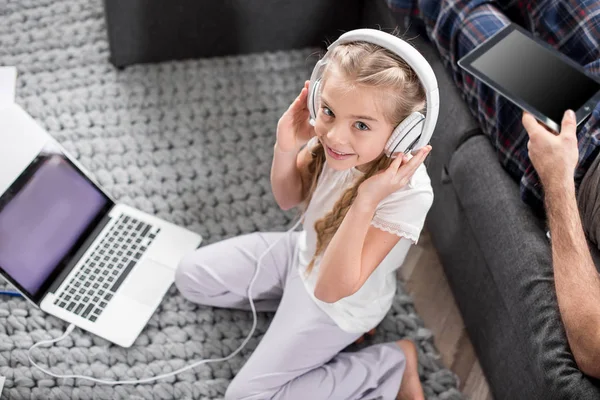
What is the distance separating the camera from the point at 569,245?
42.5 inches

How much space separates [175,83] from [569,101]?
1016 millimetres

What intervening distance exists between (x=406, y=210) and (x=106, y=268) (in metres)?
0.69

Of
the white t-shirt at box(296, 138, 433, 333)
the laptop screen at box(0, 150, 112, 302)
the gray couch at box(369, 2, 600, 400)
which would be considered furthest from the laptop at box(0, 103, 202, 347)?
the gray couch at box(369, 2, 600, 400)

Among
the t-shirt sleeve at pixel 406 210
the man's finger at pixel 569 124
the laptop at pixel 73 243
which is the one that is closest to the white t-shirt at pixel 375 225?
the t-shirt sleeve at pixel 406 210

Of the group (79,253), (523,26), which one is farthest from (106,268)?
(523,26)

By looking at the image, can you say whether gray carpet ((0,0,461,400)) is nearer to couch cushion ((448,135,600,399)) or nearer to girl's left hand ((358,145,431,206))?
couch cushion ((448,135,600,399))

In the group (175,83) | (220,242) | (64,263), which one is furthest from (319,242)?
(175,83)

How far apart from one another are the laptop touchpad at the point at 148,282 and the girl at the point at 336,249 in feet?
0.15

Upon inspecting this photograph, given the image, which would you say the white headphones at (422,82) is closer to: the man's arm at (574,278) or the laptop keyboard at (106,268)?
the man's arm at (574,278)

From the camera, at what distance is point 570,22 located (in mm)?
1307

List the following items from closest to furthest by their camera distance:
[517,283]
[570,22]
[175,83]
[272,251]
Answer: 1. [517,283]
2. [570,22]
3. [272,251]
4. [175,83]

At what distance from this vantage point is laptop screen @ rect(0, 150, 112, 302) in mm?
1308

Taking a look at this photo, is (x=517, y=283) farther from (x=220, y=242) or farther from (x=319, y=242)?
(x=220, y=242)

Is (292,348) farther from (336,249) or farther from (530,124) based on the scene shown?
(530,124)
